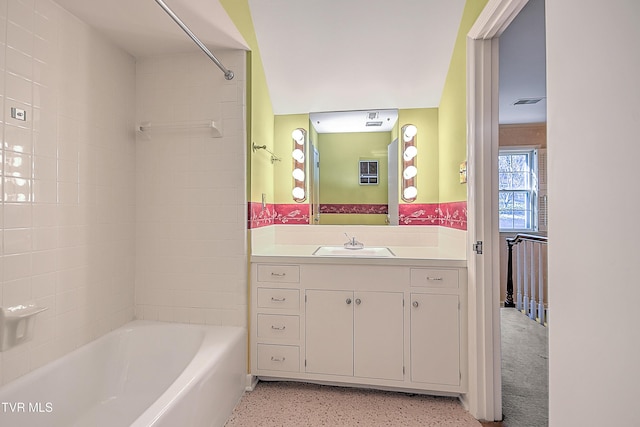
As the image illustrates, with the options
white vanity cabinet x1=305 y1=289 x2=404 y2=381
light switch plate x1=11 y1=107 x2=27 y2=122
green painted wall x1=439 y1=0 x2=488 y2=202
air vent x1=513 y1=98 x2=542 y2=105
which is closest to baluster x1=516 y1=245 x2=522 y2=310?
air vent x1=513 y1=98 x2=542 y2=105

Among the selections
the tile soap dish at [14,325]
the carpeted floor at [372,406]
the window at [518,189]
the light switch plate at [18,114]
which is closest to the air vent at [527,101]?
the window at [518,189]

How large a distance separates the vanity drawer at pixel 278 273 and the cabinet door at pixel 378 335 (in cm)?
42

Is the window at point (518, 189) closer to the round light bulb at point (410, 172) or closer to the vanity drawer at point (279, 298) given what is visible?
the round light bulb at point (410, 172)

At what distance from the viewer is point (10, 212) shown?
1278 millimetres

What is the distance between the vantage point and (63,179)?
152cm

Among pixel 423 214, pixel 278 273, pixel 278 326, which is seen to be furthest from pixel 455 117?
pixel 278 326

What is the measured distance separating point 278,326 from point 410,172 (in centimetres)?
161

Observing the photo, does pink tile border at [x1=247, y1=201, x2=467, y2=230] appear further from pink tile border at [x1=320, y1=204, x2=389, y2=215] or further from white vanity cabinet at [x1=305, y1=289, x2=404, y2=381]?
white vanity cabinet at [x1=305, y1=289, x2=404, y2=381]

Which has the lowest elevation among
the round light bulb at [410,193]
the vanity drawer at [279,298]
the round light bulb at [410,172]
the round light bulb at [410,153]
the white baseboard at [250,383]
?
the white baseboard at [250,383]

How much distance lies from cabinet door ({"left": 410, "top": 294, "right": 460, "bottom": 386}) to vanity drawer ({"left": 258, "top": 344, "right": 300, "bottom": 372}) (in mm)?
746

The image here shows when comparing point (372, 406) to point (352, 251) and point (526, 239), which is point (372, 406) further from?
point (526, 239)

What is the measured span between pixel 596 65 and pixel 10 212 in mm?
2071

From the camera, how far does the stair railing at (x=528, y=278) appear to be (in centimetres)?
301

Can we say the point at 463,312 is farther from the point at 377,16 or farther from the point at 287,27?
the point at 287,27
